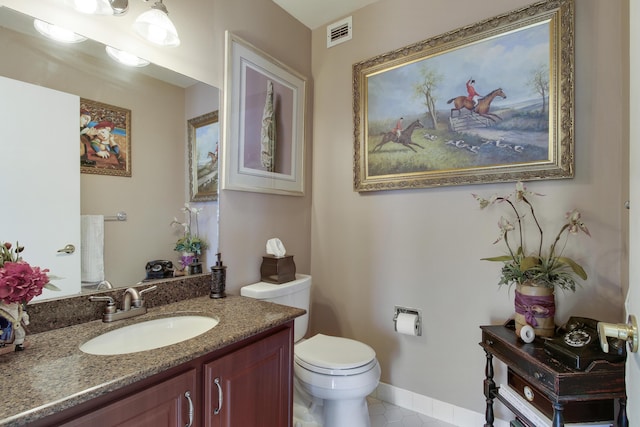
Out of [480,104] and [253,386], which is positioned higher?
[480,104]

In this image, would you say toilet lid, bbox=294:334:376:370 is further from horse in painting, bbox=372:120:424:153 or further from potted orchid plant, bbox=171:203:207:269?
horse in painting, bbox=372:120:424:153

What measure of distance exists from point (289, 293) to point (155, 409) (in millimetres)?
977

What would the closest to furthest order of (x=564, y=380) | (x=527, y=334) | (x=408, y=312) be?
1. (x=564, y=380)
2. (x=527, y=334)
3. (x=408, y=312)

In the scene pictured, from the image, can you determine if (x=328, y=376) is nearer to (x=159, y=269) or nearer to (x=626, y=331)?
(x=159, y=269)

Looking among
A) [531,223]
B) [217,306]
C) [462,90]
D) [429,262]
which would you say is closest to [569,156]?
[531,223]

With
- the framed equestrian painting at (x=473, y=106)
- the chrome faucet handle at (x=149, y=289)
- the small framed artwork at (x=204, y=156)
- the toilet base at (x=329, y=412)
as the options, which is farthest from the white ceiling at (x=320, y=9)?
the toilet base at (x=329, y=412)

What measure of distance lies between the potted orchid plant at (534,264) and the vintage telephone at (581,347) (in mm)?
93

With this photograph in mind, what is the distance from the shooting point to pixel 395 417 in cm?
184

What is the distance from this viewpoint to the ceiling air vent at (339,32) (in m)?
2.14

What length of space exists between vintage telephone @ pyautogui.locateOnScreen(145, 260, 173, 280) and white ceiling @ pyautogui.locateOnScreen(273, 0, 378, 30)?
5.71 feet

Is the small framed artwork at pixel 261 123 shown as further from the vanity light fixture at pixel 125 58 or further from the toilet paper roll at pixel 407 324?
the toilet paper roll at pixel 407 324

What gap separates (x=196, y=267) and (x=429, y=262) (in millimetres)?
1282

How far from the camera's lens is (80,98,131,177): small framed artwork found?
3.93 ft

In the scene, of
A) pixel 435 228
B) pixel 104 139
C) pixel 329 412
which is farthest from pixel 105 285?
pixel 435 228
